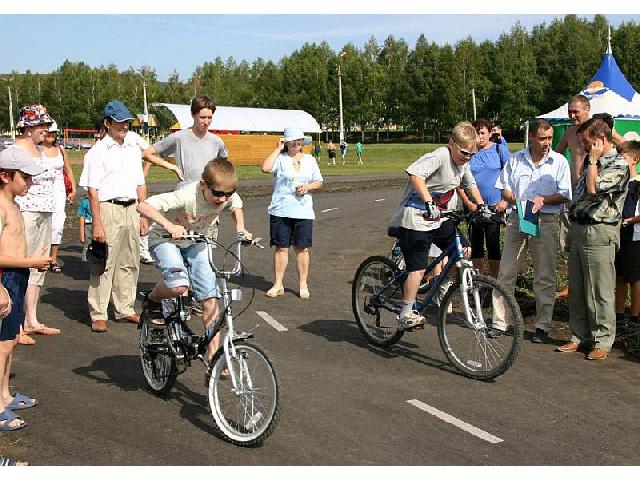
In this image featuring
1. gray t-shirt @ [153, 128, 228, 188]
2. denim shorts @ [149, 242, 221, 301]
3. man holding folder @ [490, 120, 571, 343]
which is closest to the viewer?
denim shorts @ [149, 242, 221, 301]

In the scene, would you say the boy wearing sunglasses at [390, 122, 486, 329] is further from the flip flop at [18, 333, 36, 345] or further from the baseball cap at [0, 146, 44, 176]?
the flip flop at [18, 333, 36, 345]

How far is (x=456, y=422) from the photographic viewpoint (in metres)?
5.39

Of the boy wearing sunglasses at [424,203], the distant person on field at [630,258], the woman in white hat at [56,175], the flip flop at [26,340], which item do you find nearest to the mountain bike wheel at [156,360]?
the flip flop at [26,340]

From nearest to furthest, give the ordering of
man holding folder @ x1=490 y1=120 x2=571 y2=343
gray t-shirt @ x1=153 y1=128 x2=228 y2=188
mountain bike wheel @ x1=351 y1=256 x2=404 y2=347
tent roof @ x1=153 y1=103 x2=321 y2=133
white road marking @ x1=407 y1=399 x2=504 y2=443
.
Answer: white road marking @ x1=407 y1=399 x2=504 y2=443 → mountain bike wheel @ x1=351 y1=256 x2=404 y2=347 → man holding folder @ x1=490 y1=120 x2=571 y2=343 → gray t-shirt @ x1=153 y1=128 x2=228 y2=188 → tent roof @ x1=153 y1=103 x2=321 y2=133

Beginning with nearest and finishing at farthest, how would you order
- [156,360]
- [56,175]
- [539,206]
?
[156,360] < [539,206] < [56,175]

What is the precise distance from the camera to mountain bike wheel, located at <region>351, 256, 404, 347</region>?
7.38m

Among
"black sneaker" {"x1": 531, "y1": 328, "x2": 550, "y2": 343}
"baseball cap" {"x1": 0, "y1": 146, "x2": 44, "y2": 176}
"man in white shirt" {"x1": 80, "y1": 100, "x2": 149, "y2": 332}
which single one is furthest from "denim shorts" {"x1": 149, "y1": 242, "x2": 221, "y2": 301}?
"black sneaker" {"x1": 531, "y1": 328, "x2": 550, "y2": 343}

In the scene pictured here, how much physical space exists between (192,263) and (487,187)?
465 centimetres

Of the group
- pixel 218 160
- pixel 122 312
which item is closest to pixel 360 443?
pixel 218 160

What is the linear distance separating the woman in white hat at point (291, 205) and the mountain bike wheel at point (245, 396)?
4642 mm

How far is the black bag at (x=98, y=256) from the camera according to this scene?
8062 millimetres

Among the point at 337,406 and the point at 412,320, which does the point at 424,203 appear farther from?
the point at 337,406

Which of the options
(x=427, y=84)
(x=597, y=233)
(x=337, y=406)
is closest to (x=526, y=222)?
(x=597, y=233)

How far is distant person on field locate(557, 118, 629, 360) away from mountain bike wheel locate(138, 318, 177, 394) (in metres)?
3.72
